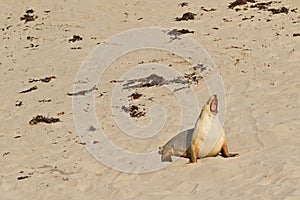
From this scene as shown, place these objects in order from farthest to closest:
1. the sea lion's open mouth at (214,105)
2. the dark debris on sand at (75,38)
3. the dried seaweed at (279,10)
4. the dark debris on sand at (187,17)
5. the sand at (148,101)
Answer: the dark debris on sand at (187,17), the dark debris on sand at (75,38), the dried seaweed at (279,10), the sea lion's open mouth at (214,105), the sand at (148,101)

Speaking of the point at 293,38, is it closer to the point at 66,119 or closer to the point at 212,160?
the point at 66,119

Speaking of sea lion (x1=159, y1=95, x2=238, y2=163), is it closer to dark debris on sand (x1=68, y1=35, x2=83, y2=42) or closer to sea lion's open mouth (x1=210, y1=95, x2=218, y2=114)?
sea lion's open mouth (x1=210, y1=95, x2=218, y2=114)

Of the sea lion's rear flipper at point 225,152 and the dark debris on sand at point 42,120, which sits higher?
the sea lion's rear flipper at point 225,152

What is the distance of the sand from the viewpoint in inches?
304

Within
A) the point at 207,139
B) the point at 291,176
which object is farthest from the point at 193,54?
Answer: the point at 291,176

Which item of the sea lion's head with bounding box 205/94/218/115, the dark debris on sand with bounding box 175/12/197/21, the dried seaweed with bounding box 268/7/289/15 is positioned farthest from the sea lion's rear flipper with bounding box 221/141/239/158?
the dark debris on sand with bounding box 175/12/197/21

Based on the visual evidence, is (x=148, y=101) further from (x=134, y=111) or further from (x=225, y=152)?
(x=225, y=152)

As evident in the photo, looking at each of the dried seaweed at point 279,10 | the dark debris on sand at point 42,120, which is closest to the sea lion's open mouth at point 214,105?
the dark debris on sand at point 42,120

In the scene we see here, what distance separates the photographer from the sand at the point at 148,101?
7.72 metres

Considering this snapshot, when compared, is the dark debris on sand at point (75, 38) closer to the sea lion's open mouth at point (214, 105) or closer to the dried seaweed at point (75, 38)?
the dried seaweed at point (75, 38)

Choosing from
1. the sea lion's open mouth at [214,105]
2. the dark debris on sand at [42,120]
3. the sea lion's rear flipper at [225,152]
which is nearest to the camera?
the sea lion's open mouth at [214,105]

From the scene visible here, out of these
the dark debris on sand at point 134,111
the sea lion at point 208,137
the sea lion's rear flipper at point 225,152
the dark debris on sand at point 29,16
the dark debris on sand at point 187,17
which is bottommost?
the dark debris on sand at point 134,111

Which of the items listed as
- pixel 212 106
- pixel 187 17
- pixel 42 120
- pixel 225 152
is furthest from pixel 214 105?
pixel 187 17

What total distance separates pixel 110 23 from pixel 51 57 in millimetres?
3293
